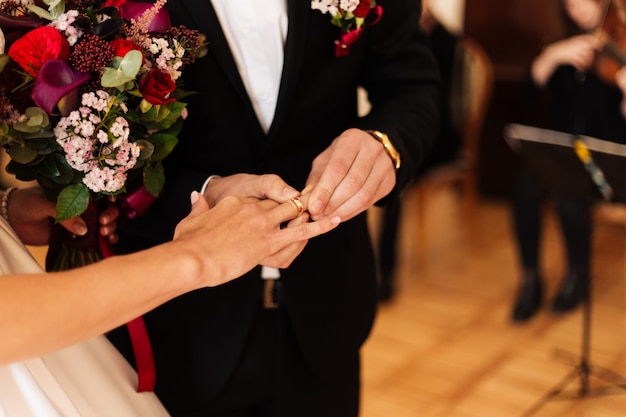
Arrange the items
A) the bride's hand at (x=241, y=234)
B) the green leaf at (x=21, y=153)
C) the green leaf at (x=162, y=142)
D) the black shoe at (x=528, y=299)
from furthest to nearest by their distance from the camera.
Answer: the black shoe at (x=528, y=299), the green leaf at (x=162, y=142), the green leaf at (x=21, y=153), the bride's hand at (x=241, y=234)

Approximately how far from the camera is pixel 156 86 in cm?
122

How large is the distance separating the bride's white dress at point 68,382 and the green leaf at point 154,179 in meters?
0.22

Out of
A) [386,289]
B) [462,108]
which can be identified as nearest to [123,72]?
[386,289]

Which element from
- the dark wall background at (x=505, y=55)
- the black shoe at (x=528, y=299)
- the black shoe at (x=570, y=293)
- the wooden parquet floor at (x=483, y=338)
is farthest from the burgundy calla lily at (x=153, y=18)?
the dark wall background at (x=505, y=55)

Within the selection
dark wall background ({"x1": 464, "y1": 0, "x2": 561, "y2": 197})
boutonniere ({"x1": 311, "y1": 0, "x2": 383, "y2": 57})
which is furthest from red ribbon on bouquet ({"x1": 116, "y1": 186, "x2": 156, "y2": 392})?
dark wall background ({"x1": 464, "y1": 0, "x2": 561, "y2": 197})

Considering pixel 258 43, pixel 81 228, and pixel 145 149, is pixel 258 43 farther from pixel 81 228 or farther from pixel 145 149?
pixel 81 228

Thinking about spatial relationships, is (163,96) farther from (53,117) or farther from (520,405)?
(520,405)

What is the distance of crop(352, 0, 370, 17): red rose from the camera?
4.63 feet

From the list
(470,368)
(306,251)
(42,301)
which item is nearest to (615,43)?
(470,368)

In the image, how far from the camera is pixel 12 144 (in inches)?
47.9

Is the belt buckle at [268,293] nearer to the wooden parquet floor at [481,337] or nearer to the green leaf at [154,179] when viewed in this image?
the green leaf at [154,179]

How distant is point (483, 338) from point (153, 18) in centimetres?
299

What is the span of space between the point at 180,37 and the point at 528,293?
323cm

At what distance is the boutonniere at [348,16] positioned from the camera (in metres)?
1.40
